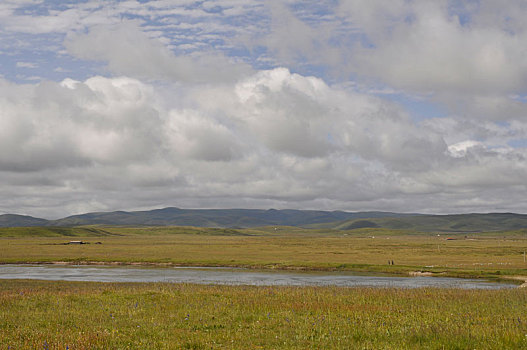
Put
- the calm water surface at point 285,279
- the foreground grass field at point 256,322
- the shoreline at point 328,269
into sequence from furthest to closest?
the shoreline at point 328,269
the calm water surface at point 285,279
the foreground grass field at point 256,322

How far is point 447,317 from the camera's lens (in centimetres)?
1925

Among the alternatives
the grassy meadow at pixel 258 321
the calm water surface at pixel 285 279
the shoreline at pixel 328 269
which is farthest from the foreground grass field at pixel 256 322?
the shoreline at pixel 328 269

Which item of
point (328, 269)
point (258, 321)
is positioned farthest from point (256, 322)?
point (328, 269)

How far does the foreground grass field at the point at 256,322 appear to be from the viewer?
1427cm

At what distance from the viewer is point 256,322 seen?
18359 mm

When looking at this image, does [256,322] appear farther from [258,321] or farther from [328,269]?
[328,269]

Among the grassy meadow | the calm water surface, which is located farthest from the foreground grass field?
the calm water surface

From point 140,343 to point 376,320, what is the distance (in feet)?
30.8

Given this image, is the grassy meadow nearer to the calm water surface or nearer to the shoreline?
the calm water surface

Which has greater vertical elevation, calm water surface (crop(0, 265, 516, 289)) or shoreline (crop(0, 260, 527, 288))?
calm water surface (crop(0, 265, 516, 289))

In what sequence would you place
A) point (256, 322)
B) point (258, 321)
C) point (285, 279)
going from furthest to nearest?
point (285, 279)
point (258, 321)
point (256, 322)

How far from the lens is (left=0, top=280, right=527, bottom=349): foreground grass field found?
14273 mm

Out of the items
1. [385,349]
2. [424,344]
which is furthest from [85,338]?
[424,344]

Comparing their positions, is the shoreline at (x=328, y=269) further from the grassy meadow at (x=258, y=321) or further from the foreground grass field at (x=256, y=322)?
the foreground grass field at (x=256, y=322)
